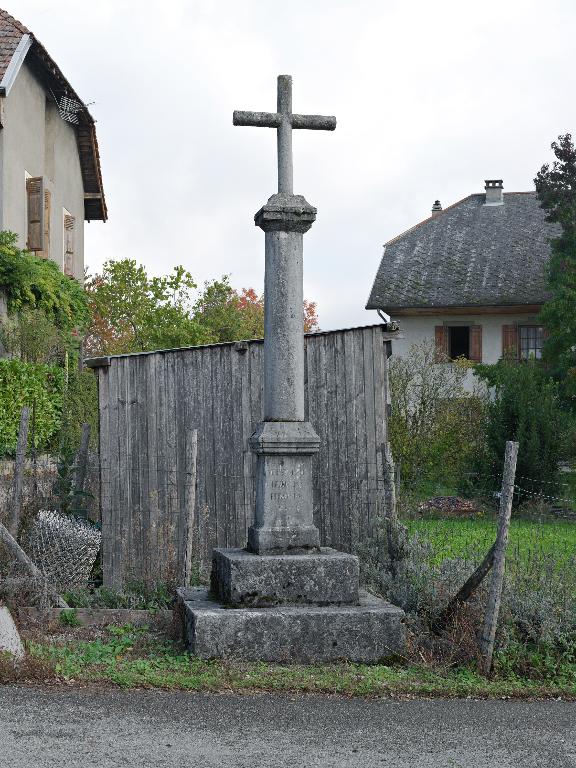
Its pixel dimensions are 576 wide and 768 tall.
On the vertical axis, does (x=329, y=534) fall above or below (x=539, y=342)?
below

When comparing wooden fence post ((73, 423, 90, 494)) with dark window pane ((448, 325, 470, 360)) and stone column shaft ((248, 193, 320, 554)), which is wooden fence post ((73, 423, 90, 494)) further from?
dark window pane ((448, 325, 470, 360))

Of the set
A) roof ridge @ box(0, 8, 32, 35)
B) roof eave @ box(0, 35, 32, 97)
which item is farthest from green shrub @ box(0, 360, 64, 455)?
roof ridge @ box(0, 8, 32, 35)

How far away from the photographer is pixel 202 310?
120ft

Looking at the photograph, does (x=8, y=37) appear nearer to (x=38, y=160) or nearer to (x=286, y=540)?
(x=38, y=160)

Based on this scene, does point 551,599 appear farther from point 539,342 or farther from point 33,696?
point 539,342

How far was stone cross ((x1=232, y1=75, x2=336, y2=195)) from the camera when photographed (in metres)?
Result: 8.32

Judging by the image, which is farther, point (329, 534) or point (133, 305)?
point (133, 305)

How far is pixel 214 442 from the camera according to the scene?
1082 cm

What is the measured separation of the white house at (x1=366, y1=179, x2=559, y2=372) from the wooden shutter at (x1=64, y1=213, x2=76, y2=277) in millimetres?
10139

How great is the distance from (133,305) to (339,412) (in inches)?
904

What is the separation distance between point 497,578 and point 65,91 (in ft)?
62.7

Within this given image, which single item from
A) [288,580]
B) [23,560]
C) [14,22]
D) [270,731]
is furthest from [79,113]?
[270,731]

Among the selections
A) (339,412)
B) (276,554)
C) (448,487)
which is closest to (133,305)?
(448,487)

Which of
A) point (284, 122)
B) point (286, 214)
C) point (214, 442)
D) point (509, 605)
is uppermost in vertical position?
point (284, 122)
